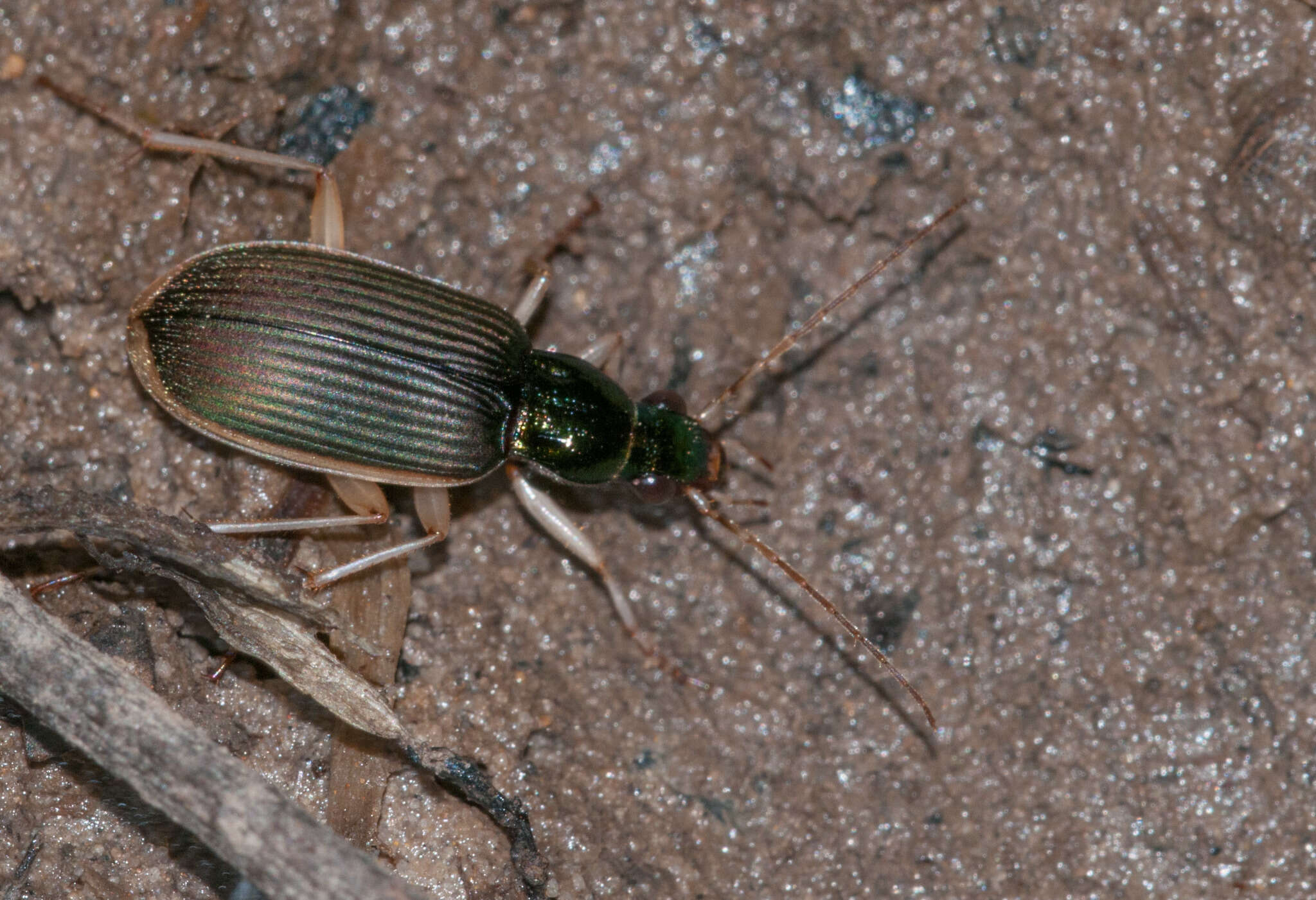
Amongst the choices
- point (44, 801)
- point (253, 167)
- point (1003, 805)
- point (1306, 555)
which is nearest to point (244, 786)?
point (44, 801)

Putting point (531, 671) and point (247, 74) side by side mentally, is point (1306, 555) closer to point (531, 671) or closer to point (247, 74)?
point (531, 671)

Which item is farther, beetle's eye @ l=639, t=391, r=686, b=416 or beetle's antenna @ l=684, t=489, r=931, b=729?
beetle's eye @ l=639, t=391, r=686, b=416

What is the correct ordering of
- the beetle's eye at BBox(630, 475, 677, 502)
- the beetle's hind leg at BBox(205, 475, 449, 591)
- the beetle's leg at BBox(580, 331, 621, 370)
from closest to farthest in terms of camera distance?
the beetle's hind leg at BBox(205, 475, 449, 591)
the beetle's eye at BBox(630, 475, 677, 502)
the beetle's leg at BBox(580, 331, 621, 370)

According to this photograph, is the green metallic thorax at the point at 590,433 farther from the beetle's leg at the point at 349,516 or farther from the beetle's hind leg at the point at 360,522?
the beetle's leg at the point at 349,516

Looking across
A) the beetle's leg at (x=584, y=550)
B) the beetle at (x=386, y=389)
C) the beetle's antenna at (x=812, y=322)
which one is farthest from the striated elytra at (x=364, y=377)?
the beetle's antenna at (x=812, y=322)

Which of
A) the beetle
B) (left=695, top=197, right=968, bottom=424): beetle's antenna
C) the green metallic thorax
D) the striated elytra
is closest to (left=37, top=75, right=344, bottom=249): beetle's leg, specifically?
the beetle

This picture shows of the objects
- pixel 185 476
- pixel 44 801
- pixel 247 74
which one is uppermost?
pixel 247 74

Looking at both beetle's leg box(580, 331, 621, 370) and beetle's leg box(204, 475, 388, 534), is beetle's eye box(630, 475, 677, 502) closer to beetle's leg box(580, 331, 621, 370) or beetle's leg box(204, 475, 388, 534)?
beetle's leg box(580, 331, 621, 370)
